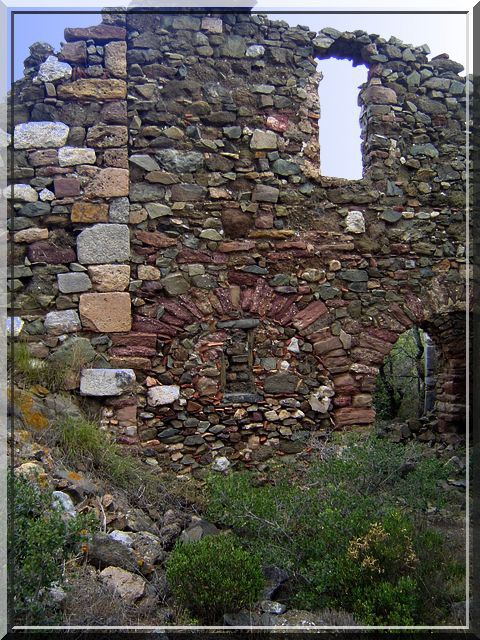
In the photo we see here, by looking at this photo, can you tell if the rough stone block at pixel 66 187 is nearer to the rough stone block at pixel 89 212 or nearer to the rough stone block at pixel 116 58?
the rough stone block at pixel 89 212

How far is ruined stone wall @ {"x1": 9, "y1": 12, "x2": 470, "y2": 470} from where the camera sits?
487 centimetres

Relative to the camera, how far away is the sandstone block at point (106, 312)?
4848mm

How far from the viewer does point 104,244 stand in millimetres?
4898

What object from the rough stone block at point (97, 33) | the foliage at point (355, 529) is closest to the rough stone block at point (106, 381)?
the foliage at point (355, 529)

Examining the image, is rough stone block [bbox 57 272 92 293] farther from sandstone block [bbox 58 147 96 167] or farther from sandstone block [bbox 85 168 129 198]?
sandstone block [bbox 58 147 96 167]

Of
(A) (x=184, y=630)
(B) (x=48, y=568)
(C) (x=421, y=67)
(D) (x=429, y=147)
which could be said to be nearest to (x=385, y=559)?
(A) (x=184, y=630)

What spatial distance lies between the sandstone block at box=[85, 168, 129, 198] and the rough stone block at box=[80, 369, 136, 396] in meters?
1.50

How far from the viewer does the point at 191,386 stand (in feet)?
16.7

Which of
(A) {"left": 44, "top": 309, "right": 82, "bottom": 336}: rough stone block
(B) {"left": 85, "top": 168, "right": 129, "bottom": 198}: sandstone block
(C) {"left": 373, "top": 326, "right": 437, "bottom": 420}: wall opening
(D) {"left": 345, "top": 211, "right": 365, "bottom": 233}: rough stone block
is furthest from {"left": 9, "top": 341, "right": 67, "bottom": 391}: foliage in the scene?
(C) {"left": 373, "top": 326, "right": 437, "bottom": 420}: wall opening

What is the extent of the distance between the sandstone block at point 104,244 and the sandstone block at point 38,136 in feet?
2.62

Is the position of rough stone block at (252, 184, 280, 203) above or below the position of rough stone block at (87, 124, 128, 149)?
below

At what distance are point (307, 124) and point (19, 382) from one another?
3.52 meters

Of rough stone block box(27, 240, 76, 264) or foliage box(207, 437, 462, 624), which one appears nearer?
foliage box(207, 437, 462, 624)

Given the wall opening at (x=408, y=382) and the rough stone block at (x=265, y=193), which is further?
the wall opening at (x=408, y=382)
